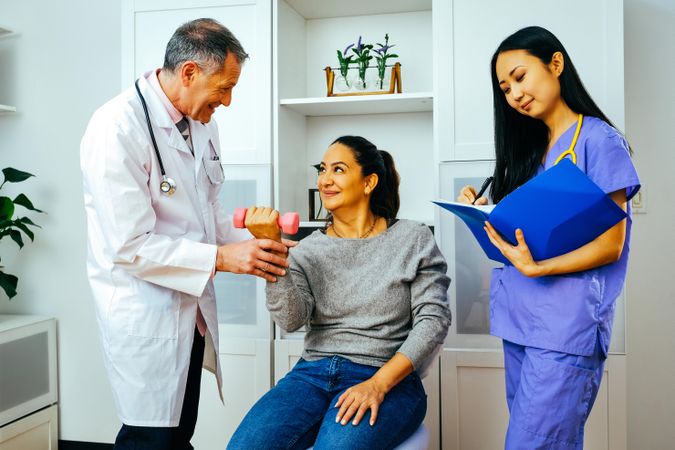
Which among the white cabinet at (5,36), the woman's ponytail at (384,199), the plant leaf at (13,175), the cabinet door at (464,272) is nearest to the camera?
the woman's ponytail at (384,199)

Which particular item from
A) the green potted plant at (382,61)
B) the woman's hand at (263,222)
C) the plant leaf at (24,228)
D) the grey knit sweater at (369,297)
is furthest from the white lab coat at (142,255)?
the plant leaf at (24,228)

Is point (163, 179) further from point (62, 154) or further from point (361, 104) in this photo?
point (62, 154)

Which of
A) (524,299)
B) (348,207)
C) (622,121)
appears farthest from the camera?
(622,121)

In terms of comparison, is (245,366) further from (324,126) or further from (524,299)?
(524,299)

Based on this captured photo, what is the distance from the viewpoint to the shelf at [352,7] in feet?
8.02

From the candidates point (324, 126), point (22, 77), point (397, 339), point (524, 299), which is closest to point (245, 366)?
point (397, 339)

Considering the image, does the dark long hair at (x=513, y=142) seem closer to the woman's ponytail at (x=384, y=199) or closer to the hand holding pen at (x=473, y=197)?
the hand holding pen at (x=473, y=197)

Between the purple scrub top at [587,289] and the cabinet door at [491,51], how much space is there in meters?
0.76

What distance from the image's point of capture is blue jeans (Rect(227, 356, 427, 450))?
1.36m

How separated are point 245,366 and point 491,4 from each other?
1.55m

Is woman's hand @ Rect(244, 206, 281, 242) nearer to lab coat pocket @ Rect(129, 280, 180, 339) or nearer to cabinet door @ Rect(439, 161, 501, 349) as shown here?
lab coat pocket @ Rect(129, 280, 180, 339)

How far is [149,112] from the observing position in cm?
154

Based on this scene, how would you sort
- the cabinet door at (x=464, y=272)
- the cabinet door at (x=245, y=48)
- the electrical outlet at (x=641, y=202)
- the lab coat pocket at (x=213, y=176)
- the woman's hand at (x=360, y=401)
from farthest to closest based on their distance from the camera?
the electrical outlet at (x=641, y=202), the cabinet door at (x=245, y=48), the cabinet door at (x=464, y=272), the lab coat pocket at (x=213, y=176), the woman's hand at (x=360, y=401)

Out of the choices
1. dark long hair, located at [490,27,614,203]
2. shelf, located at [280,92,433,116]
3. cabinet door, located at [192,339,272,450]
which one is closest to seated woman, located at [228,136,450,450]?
dark long hair, located at [490,27,614,203]
